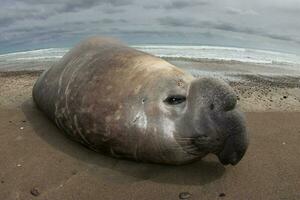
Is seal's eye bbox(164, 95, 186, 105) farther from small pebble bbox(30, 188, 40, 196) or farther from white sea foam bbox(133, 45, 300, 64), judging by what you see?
white sea foam bbox(133, 45, 300, 64)

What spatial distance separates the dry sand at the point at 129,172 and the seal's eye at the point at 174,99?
609mm

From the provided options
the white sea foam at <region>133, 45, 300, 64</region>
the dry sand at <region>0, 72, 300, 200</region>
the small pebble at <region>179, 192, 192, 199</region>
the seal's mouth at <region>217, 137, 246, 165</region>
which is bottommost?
the white sea foam at <region>133, 45, 300, 64</region>

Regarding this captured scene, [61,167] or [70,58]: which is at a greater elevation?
[70,58]

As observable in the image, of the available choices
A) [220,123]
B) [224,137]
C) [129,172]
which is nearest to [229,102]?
[220,123]

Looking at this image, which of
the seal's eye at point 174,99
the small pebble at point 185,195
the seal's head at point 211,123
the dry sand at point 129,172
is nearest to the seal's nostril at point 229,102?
the seal's head at point 211,123

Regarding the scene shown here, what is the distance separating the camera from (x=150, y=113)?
4180mm

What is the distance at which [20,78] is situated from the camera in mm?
9211

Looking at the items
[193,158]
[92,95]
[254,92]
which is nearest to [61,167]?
[92,95]

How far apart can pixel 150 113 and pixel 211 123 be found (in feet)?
1.78

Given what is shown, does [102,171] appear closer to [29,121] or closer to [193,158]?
[193,158]

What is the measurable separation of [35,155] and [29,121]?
41.7 inches

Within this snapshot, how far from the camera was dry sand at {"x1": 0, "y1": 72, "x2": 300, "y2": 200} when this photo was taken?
401cm

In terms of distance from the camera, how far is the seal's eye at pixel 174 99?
4.22 meters

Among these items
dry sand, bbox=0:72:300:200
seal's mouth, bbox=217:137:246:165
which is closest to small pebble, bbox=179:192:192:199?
dry sand, bbox=0:72:300:200
